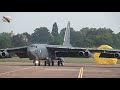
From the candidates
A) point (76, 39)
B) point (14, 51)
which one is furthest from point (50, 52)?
point (76, 39)

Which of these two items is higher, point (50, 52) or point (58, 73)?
point (50, 52)

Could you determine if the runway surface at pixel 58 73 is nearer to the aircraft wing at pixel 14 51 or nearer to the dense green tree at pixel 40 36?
the aircraft wing at pixel 14 51

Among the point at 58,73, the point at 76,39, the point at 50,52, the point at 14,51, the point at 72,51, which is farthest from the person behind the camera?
the point at 76,39

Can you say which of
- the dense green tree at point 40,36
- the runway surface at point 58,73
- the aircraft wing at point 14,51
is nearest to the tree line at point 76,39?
the dense green tree at point 40,36

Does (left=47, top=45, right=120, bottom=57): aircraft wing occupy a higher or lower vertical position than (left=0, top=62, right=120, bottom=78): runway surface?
higher

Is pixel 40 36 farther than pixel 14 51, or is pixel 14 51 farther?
pixel 40 36

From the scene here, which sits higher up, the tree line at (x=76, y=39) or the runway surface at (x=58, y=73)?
the tree line at (x=76, y=39)

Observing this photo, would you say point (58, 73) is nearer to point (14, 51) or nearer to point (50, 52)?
point (50, 52)

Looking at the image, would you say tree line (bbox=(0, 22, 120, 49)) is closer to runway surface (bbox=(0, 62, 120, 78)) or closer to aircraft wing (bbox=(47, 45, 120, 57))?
aircraft wing (bbox=(47, 45, 120, 57))

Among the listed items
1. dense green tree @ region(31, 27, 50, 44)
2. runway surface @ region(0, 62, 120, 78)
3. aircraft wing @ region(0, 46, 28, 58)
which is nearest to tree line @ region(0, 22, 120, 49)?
dense green tree @ region(31, 27, 50, 44)
